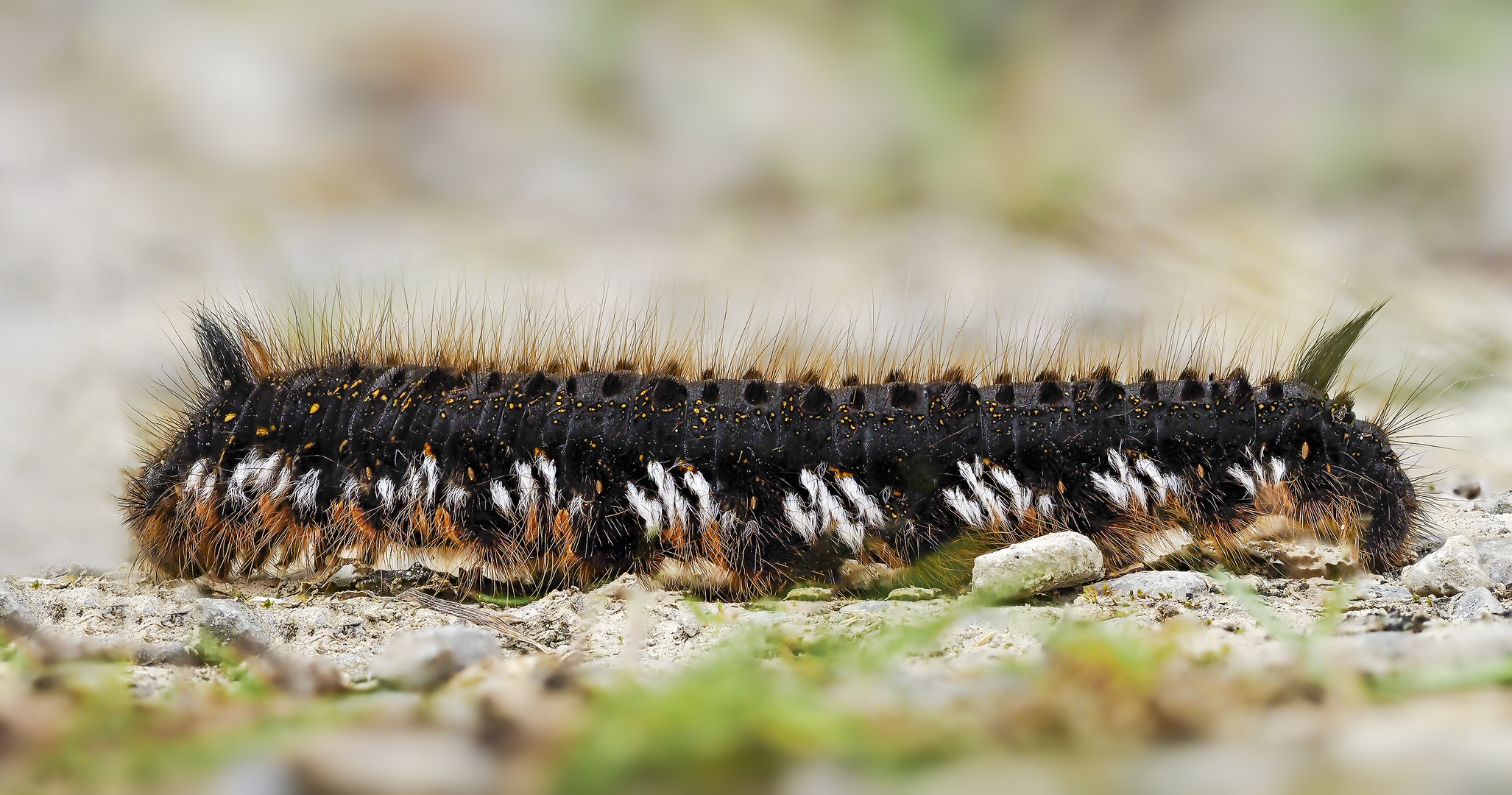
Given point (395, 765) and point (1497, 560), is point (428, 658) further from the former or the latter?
point (1497, 560)

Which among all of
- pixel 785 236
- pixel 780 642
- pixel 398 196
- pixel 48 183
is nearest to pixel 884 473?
pixel 780 642

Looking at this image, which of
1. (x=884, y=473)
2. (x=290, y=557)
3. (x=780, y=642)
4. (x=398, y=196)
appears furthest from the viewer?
(x=398, y=196)

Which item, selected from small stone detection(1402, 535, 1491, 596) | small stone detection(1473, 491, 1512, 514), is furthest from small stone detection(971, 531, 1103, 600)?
small stone detection(1473, 491, 1512, 514)

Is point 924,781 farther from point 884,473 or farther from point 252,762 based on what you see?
point 884,473

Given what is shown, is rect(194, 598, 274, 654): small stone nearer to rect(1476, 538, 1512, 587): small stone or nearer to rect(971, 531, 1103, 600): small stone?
rect(971, 531, 1103, 600): small stone

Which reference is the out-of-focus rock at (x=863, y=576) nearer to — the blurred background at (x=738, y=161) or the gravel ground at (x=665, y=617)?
the gravel ground at (x=665, y=617)

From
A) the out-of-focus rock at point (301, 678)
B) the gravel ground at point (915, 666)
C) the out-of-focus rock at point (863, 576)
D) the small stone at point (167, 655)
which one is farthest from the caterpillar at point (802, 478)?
the out-of-focus rock at point (301, 678)

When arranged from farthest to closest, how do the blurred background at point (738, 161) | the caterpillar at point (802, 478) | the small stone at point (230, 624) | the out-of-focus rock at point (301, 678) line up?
the blurred background at point (738, 161) < the caterpillar at point (802, 478) < the small stone at point (230, 624) < the out-of-focus rock at point (301, 678)
